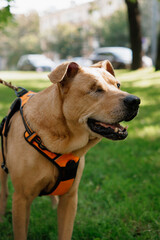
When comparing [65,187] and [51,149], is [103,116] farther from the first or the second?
[65,187]

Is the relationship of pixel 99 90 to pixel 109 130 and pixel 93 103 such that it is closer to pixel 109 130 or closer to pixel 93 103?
pixel 93 103

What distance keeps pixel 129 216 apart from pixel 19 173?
159cm

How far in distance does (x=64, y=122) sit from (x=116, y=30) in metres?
55.1

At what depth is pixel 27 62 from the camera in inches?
1187

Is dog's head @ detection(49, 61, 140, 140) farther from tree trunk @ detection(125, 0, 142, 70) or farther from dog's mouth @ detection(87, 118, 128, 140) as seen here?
tree trunk @ detection(125, 0, 142, 70)

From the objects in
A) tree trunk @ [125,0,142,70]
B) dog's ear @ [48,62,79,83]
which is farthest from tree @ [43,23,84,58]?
dog's ear @ [48,62,79,83]

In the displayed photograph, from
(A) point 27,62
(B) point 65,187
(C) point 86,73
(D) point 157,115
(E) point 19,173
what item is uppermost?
(C) point 86,73

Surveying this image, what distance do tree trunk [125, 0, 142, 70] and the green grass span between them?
11.6m

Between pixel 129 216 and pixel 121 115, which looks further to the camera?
pixel 129 216

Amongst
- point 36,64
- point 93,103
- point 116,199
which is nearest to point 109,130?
point 93,103

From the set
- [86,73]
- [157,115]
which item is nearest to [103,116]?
[86,73]

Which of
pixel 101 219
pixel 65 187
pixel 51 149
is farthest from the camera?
pixel 101 219

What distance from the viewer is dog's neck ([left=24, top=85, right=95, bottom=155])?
2.59 meters

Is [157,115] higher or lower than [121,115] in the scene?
lower
